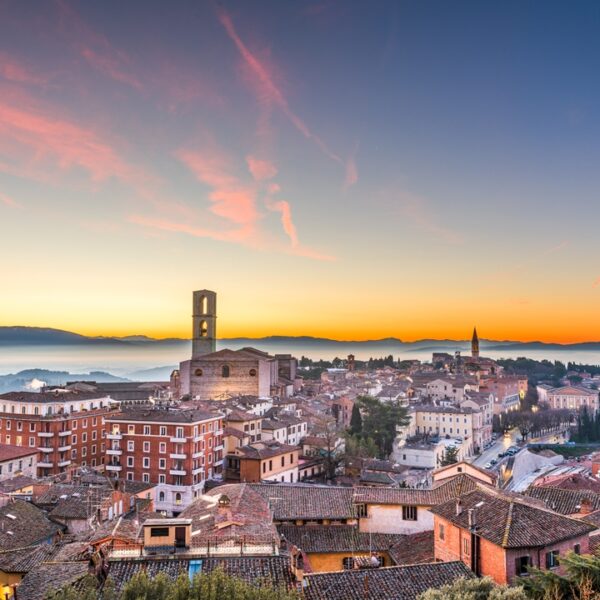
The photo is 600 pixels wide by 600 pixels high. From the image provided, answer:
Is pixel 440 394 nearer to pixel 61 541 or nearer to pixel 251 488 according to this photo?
pixel 251 488

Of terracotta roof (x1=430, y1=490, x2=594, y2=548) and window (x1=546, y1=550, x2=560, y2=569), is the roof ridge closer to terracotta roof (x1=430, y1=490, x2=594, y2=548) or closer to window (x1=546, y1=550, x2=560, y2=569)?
terracotta roof (x1=430, y1=490, x2=594, y2=548)

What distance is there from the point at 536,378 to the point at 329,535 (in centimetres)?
13058

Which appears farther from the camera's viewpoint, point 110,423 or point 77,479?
point 110,423

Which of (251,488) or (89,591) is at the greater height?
(89,591)

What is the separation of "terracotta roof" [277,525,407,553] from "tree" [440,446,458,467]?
1132 inches

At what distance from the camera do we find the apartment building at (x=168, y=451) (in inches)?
1399

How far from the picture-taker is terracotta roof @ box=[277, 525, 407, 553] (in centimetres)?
2044

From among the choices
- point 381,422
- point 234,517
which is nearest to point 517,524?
point 234,517

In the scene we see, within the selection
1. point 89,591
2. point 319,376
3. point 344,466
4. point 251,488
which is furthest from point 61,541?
point 319,376

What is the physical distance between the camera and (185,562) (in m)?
13.2

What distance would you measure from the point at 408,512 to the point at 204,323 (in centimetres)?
5618

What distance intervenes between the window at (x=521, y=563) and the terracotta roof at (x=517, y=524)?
0.37 meters

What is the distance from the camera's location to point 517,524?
1517 centimetres

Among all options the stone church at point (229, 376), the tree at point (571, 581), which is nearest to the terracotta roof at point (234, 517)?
the tree at point (571, 581)
